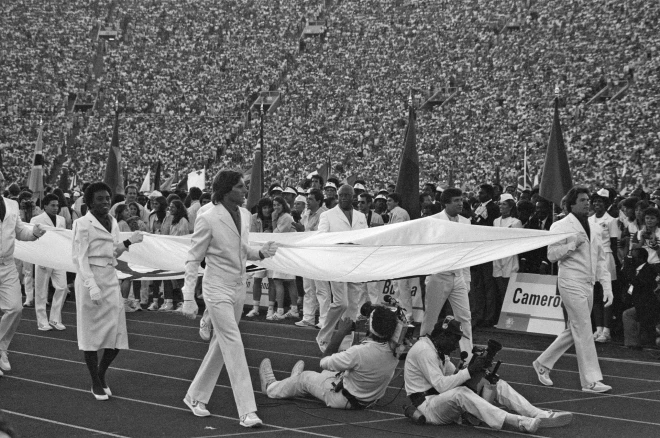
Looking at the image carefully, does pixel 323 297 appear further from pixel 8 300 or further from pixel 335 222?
pixel 8 300

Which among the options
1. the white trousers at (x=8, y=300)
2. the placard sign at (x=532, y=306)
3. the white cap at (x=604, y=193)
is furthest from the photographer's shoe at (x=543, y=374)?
the white cap at (x=604, y=193)

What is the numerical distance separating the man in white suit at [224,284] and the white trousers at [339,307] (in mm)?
3501

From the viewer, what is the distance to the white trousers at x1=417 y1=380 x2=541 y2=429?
27.6 feet

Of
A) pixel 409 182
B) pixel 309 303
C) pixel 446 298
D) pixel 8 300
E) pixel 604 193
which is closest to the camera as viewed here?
pixel 8 300

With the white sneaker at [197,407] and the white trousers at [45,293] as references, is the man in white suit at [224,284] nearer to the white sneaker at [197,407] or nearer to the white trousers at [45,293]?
the white sneaker at [197,407]

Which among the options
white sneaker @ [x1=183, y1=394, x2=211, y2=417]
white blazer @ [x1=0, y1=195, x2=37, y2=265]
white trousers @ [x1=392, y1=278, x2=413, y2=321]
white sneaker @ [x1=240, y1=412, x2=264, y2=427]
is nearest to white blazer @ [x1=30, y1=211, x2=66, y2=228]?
white blazer @ [x1=0, y1=195, x2=37, y2=265]

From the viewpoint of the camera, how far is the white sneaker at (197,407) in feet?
29.5

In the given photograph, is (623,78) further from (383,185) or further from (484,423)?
(484,423)

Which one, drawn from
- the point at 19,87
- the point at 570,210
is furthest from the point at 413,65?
the point at 570,210

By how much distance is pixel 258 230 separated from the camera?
16969mm

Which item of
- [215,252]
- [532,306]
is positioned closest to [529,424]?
[215,252]

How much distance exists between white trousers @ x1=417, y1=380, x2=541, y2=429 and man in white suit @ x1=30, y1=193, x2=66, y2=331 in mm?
7488

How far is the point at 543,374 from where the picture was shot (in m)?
10.8

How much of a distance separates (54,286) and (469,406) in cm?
796
